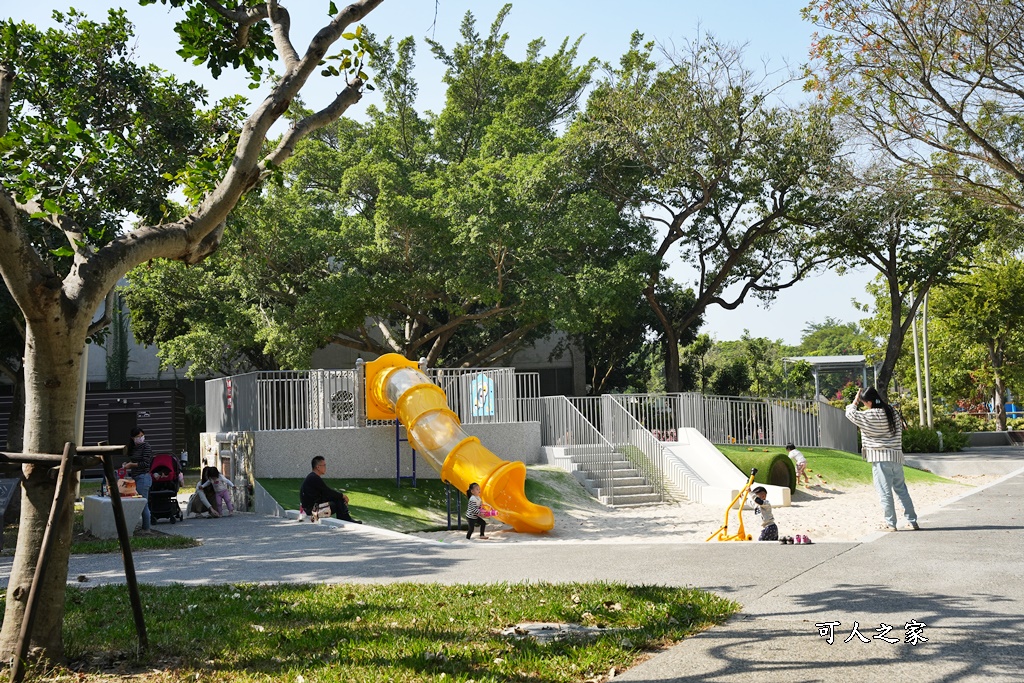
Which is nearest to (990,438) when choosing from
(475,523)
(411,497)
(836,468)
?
(836,468)

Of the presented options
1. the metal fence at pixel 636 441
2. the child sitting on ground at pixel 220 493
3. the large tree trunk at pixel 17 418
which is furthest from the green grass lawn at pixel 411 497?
the large tree trunk at pixel 17 418

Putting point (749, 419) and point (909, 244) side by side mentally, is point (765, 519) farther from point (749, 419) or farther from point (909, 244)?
point (909, 244)

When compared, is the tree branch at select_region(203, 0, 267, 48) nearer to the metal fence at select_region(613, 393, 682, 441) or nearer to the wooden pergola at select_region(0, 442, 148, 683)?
the wooden pergola at select_region(0, 442, 148, 683)

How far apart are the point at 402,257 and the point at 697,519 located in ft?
39.3

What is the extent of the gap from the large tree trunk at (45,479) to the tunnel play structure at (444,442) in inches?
403

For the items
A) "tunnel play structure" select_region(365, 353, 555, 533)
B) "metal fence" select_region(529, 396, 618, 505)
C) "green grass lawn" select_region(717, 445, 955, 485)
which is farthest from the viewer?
"green grass lawn" select_region(717, 445, 955, 485)

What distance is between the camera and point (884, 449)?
11.9m

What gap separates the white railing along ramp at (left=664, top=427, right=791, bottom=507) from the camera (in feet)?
64.6

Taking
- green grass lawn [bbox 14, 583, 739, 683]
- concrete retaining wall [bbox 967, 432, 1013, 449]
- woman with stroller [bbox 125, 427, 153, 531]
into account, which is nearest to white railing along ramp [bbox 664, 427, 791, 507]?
woman with stroller [bbox 125, 427, 153, 531]

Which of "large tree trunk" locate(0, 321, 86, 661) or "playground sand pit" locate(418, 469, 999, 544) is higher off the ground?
"large tree trunk" locate(0, 321, 86, 661)

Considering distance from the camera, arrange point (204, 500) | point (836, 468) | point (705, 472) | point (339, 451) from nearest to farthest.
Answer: point (204, 500) → point (339, 451) → point (705, 472) → point (836, 468)

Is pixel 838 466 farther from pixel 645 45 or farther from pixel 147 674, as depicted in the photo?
pixel 147 674

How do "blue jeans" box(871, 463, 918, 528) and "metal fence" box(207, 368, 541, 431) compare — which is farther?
"metal fence" box(207, 368, 541, 431)

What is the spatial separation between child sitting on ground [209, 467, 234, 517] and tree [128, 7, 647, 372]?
25.5 ft
